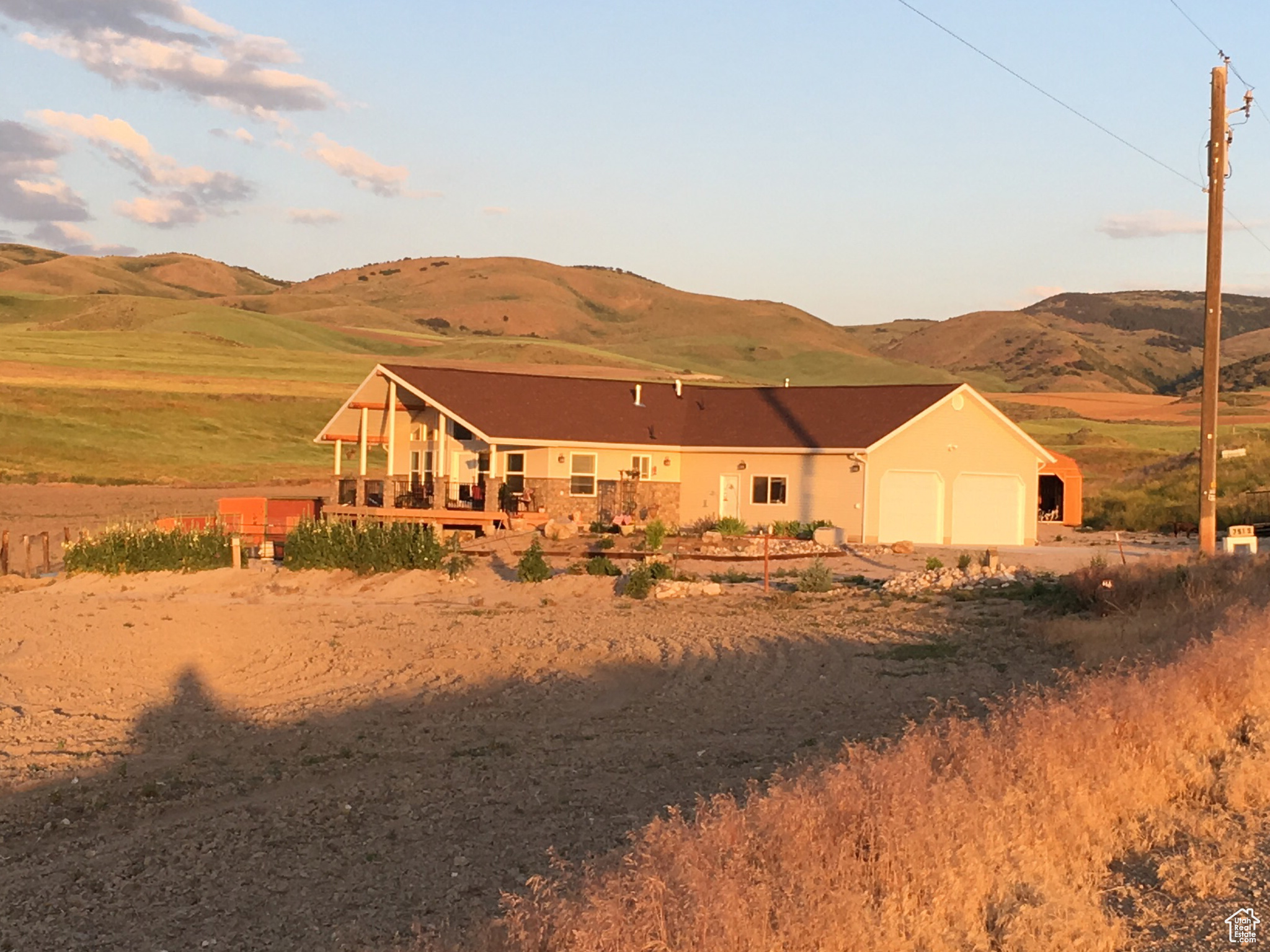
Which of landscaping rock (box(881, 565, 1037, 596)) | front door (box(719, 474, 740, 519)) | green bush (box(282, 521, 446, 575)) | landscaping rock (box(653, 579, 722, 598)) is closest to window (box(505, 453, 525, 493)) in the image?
front door (box(719, 474, 740, 519))

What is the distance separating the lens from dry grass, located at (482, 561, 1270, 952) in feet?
20.8

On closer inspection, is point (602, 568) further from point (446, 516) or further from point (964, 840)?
point (964, 840)

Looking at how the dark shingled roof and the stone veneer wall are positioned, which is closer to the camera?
the dark shingled roof

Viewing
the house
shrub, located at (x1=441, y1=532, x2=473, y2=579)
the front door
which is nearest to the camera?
shrub, located at (x1=441, y1=532, x2=473, y2=579)

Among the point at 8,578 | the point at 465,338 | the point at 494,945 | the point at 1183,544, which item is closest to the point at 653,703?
the point at 494,945

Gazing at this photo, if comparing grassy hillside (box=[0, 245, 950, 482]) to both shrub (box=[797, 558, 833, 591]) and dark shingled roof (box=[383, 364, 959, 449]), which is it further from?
shrub (box=[797, 558, 833, 591])

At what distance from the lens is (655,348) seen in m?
172

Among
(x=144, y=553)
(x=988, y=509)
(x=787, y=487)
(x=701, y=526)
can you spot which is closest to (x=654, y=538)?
(x=787, y=487)

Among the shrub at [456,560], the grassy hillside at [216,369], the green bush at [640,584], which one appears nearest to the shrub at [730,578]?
the green bush at [640,584]

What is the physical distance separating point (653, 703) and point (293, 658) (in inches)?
247

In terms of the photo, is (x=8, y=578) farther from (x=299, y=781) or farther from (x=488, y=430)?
(x=299, y=781)

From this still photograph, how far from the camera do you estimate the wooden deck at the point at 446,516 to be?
35.2 metres

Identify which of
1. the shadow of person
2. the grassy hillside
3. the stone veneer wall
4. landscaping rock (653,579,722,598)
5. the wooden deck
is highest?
the grassy hillside

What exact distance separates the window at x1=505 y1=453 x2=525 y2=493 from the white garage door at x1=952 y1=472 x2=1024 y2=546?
11686 millimetres
